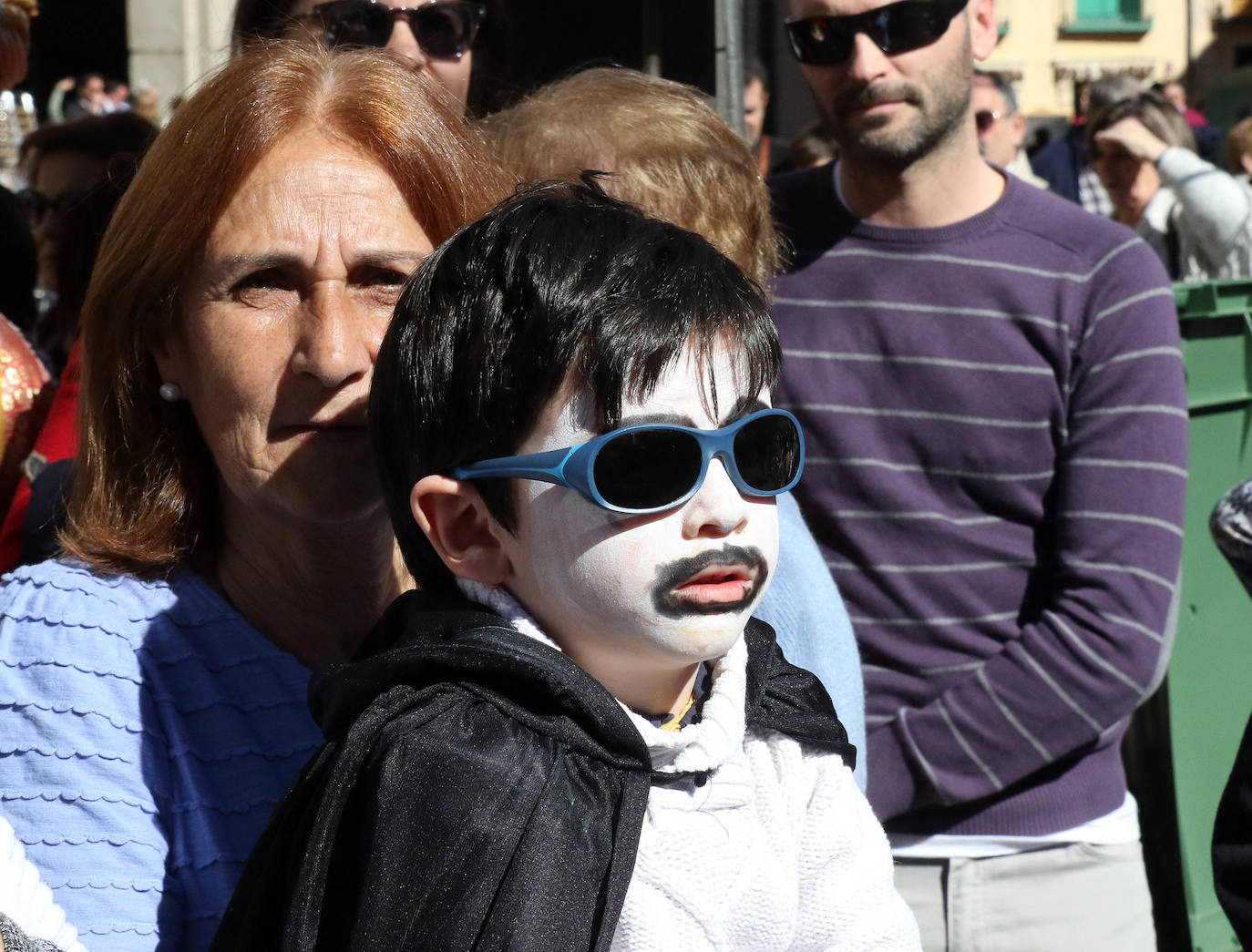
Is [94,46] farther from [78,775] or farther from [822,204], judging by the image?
[78,775]

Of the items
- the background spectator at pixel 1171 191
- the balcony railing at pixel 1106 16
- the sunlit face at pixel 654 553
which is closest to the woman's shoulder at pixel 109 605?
the sunlit face at pixel 654 553

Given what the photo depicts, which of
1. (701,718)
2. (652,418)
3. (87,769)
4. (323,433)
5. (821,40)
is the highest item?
(821,40)

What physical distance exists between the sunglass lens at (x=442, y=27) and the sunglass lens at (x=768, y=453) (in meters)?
1.70

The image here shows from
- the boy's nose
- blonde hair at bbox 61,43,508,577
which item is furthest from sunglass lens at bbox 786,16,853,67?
the boy's nose

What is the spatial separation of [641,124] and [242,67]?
2.30 ft

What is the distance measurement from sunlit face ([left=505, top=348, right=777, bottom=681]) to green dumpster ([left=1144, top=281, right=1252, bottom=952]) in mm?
2682

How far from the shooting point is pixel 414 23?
2.81 meters

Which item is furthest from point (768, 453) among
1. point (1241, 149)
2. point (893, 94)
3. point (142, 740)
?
point (1241, 149)

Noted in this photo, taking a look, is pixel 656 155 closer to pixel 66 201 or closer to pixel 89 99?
pixel 66 201

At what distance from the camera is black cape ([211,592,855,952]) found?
1193 mm

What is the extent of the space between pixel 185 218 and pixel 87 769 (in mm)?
649

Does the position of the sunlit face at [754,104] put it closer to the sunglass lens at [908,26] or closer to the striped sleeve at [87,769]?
the sunglass lens at [908,26]

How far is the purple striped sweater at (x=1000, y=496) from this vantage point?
2.65 meters

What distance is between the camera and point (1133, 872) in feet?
9.46
